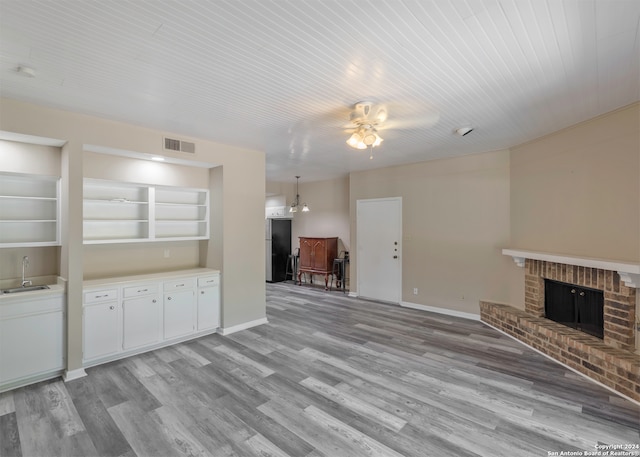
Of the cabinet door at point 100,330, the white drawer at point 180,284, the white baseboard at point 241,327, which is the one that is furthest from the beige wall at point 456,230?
the cabinet door at point 100,330

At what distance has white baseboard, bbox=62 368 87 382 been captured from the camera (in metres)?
3.00

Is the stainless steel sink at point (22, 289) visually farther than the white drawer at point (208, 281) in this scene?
No

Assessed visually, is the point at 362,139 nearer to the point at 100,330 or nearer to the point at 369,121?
the point at 369,121

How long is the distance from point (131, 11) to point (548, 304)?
513cm

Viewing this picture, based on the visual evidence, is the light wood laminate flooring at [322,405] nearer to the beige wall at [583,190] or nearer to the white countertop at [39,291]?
the white countertop at [39,291]

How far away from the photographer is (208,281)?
419 cm

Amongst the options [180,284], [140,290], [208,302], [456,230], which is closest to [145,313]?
[140,290]

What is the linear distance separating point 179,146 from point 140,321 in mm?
2126

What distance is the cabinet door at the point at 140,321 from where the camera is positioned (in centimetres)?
349

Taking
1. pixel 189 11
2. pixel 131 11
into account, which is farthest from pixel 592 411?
pixel 131 11

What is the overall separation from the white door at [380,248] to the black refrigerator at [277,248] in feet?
8.14

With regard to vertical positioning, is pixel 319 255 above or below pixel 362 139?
below

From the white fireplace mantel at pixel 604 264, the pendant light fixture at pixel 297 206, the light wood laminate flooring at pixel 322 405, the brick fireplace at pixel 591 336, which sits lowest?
the light wood laminate flooring at pixel 322 405

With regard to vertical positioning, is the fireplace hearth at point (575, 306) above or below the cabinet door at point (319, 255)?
below
